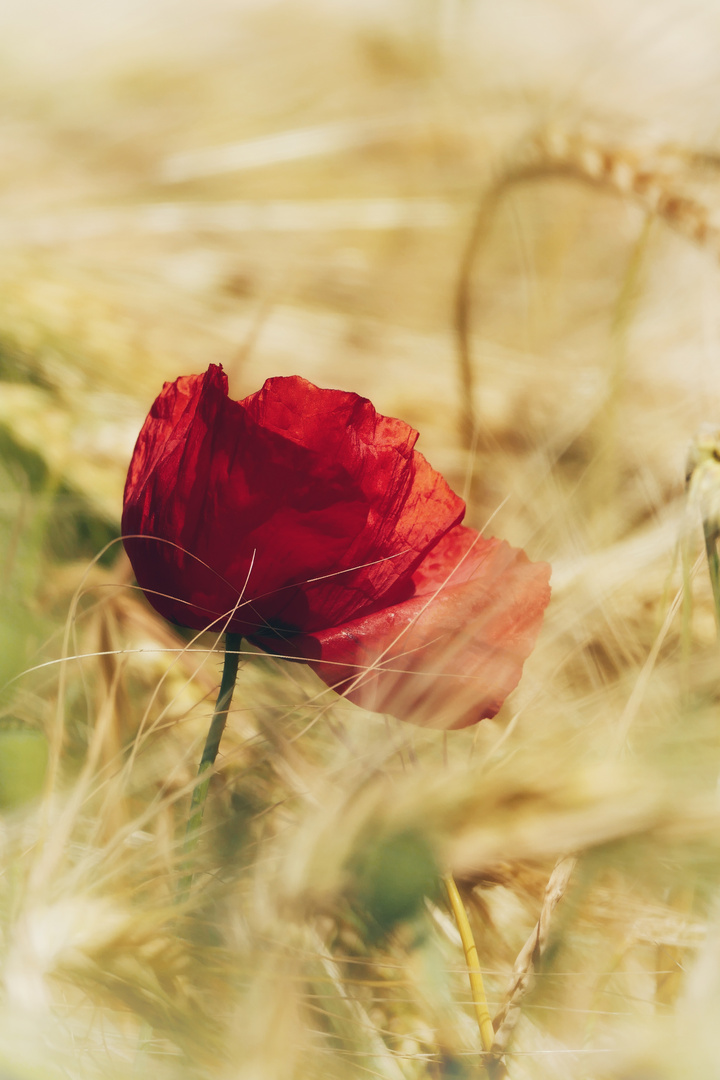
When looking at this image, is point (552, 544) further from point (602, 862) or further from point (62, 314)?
point (62, 314)

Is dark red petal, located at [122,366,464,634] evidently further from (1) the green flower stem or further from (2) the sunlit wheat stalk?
(2) the sunlit wheat stalk

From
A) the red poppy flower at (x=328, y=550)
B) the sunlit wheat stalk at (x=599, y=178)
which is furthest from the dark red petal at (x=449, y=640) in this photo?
the sunlit wheat stalk at (x=599, y=178)

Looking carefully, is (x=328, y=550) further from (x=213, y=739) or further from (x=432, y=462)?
(x=432, y=462)

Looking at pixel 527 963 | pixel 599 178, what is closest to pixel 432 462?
pixel 599 178

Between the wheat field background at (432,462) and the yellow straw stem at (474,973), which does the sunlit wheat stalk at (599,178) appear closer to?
the wheat field background at (432,462)

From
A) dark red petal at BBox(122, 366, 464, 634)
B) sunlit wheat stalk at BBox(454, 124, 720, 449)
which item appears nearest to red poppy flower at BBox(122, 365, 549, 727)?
dark red petal at BBox(122, 366, 464, 634)
